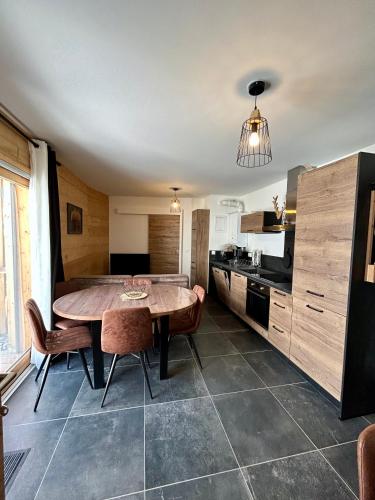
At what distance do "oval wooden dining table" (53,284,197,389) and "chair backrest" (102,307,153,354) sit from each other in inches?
4.2

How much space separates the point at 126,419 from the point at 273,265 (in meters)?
3.10

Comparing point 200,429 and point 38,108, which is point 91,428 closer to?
point 200,429

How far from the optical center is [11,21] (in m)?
1.03

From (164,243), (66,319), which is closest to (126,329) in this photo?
(66,319)

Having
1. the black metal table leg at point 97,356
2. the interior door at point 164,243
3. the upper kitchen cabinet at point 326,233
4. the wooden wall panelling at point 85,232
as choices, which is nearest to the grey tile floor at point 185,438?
the black metal table leg at point 97,356

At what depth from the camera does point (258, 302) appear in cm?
298

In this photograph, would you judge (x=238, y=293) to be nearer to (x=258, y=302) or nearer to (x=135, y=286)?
(x=258, y=302)

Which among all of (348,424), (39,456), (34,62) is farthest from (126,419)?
(34,62)

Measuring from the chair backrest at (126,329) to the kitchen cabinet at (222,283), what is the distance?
2503mm

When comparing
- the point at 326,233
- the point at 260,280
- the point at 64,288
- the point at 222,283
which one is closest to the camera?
the point at 326,233

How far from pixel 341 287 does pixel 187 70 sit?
1.93m

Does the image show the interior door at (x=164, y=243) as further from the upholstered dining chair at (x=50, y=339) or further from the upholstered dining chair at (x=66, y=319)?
the upholstered dining chair at (x=50, y=339)

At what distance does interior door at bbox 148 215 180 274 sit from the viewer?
19.2 feet

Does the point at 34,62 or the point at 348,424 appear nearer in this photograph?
the point at 34,62
